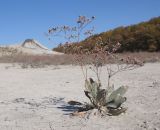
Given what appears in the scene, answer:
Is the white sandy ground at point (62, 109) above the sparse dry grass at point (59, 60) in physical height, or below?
below

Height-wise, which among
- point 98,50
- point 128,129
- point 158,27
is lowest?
point 128,129

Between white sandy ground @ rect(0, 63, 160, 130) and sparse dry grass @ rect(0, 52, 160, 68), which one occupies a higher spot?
sparse dry grass @ rect(0, 52, 160, 68)

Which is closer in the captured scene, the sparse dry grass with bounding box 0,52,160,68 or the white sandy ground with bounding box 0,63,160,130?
the white sandy ground with bounding box 0,63,160,130

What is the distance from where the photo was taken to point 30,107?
9070mm

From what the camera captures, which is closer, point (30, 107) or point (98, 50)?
point (98, 50)

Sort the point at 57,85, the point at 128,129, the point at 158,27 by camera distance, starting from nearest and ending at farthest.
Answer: the point at 128,129 → the point at 57,85 → the point at 158,27

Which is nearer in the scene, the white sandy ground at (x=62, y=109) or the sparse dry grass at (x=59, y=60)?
the white sandy ground at (x=62, y=109)

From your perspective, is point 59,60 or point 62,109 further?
point 59,60

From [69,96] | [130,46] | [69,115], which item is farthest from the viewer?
[130,46]

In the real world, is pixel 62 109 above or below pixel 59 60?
below

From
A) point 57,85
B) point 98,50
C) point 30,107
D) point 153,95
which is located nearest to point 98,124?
point 98,50

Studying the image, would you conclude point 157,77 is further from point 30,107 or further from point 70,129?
point 70,129

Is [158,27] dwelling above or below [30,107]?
above

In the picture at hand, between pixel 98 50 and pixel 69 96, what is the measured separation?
2.46 meters
